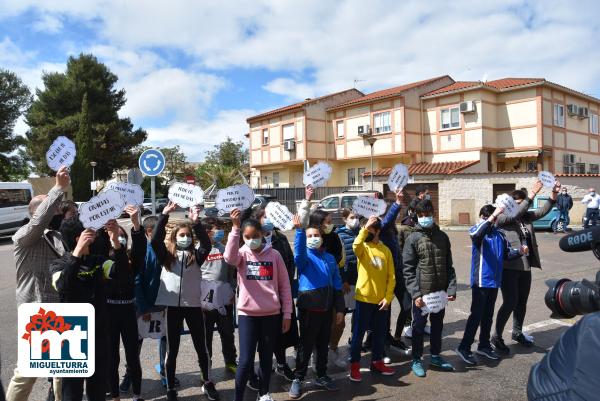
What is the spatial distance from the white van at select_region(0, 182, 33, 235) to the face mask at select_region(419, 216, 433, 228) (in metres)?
20.0

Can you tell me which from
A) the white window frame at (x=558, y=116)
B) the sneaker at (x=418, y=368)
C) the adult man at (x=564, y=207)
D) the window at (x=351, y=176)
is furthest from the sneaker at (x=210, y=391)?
the window at (x=351, y=176)

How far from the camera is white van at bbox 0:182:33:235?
2033 cm

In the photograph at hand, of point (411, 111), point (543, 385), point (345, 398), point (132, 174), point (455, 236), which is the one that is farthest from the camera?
point (411, 111)

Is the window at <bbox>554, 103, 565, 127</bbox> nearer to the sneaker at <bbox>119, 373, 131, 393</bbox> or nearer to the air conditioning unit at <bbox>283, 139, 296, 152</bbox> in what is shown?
the air conditioning unit at <bbox>283, 139, 296, 152</bbox>

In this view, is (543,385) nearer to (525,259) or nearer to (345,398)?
(345,398)

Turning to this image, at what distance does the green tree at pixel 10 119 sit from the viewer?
41.2 m

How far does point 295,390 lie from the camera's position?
177 inches

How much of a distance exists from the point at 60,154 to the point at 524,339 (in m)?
5.71

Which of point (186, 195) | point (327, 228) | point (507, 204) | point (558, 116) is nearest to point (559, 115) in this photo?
point (558, 116)

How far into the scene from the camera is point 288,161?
35625 millimetres

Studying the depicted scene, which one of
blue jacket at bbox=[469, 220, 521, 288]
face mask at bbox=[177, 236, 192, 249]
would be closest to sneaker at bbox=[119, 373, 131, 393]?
face mask at bbox=[177, 236, 192, 249]

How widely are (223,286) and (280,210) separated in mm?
1008

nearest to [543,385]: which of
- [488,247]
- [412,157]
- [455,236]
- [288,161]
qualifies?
[488,247]

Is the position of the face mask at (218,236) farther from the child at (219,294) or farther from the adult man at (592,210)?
the adult man at (592,210)
